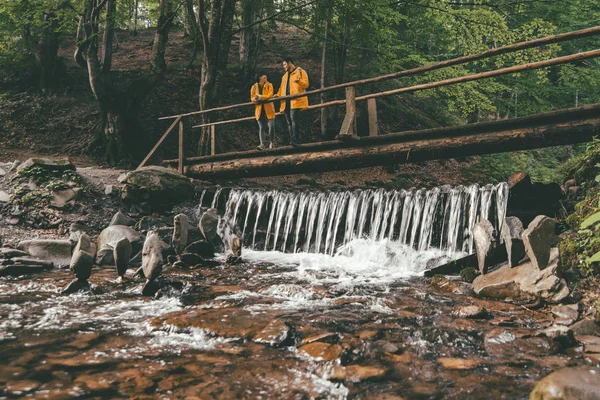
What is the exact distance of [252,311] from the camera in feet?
18.3

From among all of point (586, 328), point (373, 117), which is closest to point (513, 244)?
point (586, 328)

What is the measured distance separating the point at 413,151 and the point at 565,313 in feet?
16.7

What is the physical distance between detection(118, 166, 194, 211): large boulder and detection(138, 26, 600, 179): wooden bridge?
1.04 m

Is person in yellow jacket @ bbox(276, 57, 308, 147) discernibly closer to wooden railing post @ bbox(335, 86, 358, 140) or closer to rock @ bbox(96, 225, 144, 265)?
wooden railing post @ bbox(335, 86, 358, 140)

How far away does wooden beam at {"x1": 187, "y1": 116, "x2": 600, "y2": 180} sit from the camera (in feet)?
26.2

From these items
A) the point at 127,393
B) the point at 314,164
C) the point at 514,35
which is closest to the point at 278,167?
the point at 314,164

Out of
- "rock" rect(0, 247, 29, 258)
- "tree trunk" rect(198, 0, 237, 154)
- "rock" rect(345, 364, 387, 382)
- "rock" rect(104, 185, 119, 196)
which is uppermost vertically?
"tree trunk" rect(198, 0, 237, 154)

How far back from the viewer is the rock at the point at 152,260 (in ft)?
22.6

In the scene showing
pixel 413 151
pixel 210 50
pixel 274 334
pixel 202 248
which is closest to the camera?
pixel 274 334

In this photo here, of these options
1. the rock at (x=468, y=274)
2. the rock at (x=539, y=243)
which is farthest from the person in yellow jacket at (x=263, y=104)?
the rock at (x=539, y=243)

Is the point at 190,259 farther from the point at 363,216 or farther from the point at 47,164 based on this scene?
the point at 47,164

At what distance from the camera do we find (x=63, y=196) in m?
11.2

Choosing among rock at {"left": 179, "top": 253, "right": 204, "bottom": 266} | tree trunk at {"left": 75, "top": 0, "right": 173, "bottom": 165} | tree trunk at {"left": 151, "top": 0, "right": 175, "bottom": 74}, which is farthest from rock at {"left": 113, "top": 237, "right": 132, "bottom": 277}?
tree trunk at {"left": 151, "top": 0, "right": 175, "bottom": 74}

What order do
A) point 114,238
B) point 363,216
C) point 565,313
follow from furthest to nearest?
point 363,216
point 114,238
point 565,313
